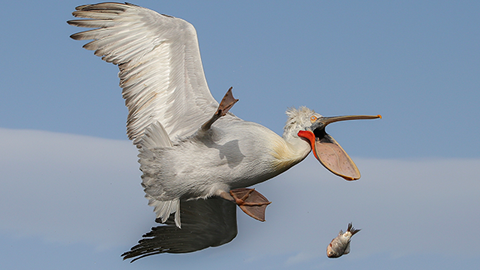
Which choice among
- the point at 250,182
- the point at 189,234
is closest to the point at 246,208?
the point at 250,182

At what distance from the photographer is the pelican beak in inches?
256

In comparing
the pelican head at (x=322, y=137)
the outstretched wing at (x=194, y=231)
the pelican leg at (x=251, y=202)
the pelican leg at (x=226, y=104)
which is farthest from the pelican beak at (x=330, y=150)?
the outstretched wing at (x=194, y=231)

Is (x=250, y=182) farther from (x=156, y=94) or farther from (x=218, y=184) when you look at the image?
(x=156, y=94)

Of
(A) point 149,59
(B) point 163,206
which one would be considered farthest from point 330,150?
(A) point 149,59

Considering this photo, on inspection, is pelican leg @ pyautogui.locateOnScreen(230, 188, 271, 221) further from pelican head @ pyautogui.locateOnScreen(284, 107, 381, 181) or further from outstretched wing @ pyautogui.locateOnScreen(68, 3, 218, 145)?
outstretched wing @ pyautogui.locateOnScreen(68, 3, 218, 145)

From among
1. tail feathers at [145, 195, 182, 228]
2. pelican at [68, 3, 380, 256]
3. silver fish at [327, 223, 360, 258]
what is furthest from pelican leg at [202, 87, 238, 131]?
silver fish at [327, 223, 360, 258]

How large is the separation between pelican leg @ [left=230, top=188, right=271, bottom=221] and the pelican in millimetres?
10

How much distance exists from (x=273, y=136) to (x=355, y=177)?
942mm

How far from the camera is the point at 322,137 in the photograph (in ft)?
22.1

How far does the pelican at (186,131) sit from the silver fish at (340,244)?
1.87ft

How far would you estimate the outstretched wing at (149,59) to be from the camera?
6.93 metres

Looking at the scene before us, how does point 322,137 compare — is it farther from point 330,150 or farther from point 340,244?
point 340,244

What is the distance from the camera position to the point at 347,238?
6.50 metres

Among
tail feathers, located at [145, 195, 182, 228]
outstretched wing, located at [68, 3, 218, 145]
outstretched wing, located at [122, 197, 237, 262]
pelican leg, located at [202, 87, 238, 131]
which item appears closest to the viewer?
pelican leg, located at [202, 87, 238, 131]
